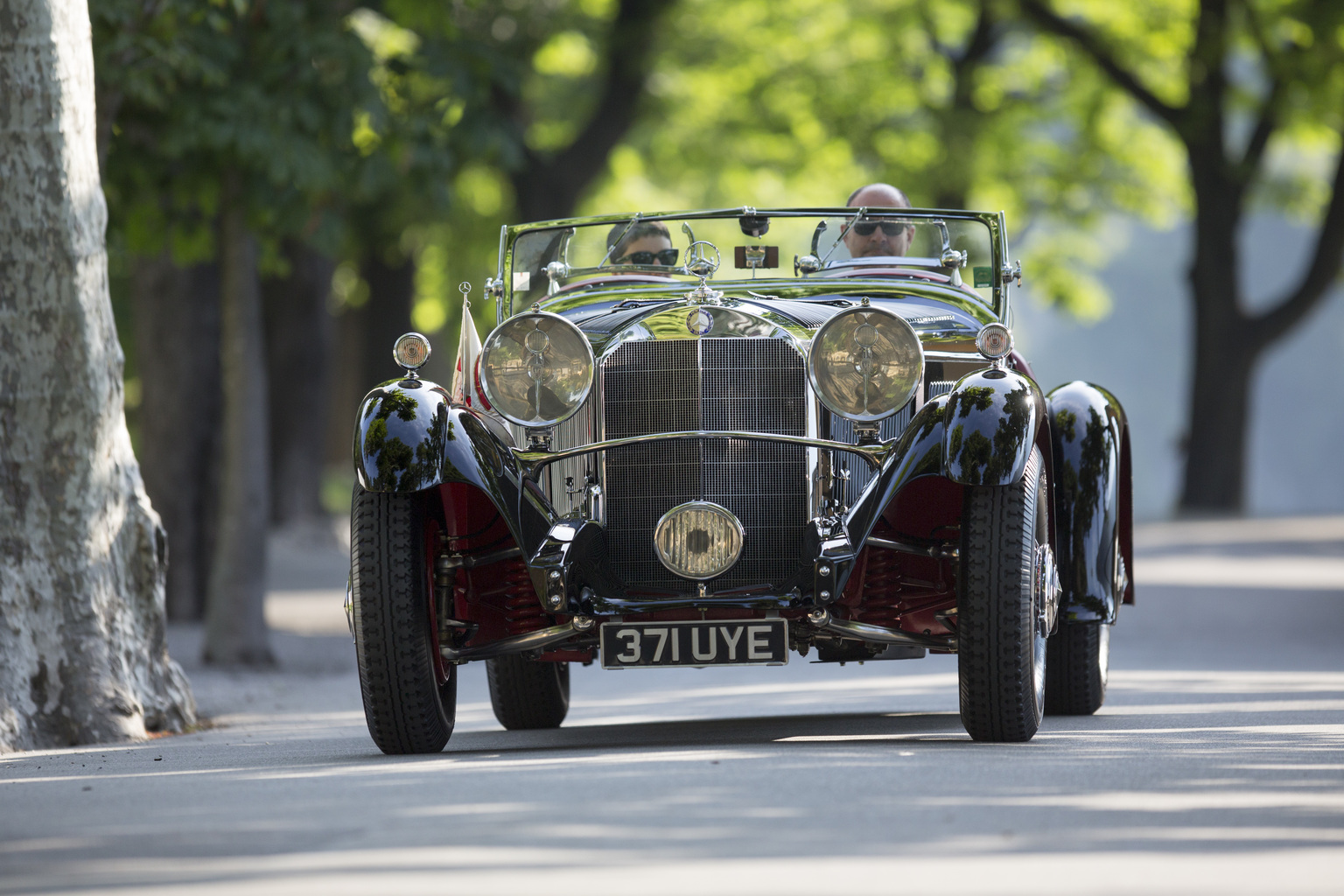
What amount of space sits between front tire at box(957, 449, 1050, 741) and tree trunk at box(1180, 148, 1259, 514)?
880 inches

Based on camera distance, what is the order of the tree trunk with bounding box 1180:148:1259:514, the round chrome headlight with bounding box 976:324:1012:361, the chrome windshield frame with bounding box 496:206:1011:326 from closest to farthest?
1. the round chrome headlight with bounding box 976:324:1012:361
2. the chrome windshield frame with bounding box 496:206:1011:326
3. the tree trunk with bounding box 1180:148:1259:514

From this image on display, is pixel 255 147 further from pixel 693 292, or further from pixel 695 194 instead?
pixel 695 194

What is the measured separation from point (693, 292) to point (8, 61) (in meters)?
3.17

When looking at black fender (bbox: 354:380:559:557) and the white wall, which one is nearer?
black fender (bbox: 354:380:559:557)

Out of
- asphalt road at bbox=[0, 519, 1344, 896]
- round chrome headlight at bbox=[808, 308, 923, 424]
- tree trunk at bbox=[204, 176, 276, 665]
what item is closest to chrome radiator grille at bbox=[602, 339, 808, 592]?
round chrome headlight at bbox=[808, 308, 923, 424]

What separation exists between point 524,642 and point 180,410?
9.10 meters

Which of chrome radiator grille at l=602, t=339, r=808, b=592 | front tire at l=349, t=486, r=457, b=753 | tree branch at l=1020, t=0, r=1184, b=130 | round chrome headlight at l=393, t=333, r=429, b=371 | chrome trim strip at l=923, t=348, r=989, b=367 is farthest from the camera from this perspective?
tree branch at l=1020, t=0, r=1184, b=130

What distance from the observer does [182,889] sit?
3939 mm

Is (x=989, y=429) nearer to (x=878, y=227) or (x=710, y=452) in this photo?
(x=710, y=452)

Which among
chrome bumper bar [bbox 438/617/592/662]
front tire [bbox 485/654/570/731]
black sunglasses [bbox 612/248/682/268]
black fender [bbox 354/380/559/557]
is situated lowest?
front tire [bbox 485/654/570/731]

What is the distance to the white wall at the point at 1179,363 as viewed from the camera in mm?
78812

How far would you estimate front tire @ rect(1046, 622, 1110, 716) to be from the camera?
7.98 meters

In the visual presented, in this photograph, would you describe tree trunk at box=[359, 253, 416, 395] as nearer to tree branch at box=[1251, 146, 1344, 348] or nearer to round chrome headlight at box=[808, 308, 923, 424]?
tree branch at box=[1251, 146, 1344, 348]

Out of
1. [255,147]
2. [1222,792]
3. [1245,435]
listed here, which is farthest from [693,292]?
[1245,435]
